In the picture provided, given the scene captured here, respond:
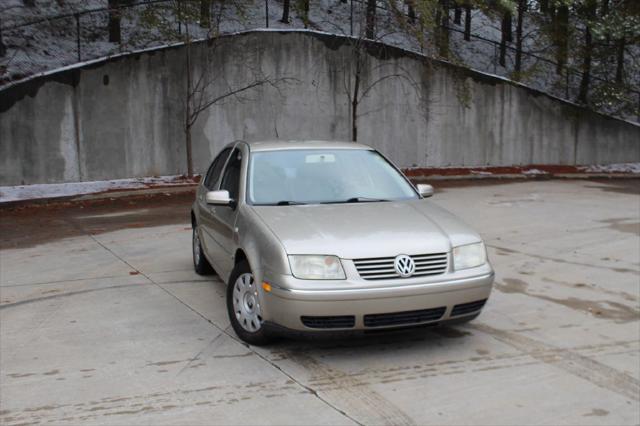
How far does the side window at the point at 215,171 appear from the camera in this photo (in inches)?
281

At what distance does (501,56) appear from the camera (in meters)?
23.8

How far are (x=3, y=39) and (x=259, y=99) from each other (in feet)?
21.3

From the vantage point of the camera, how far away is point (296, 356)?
5078 millimetres

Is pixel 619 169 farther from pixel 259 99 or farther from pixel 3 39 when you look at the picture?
pixel 3 39

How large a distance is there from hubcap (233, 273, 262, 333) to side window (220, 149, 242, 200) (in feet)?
3.09

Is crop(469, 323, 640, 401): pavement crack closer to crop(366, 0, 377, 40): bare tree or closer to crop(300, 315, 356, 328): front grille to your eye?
crop(300, 315, 356, 328): front grille

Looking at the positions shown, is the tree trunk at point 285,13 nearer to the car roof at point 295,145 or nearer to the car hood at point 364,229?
the car roof at point 295,145

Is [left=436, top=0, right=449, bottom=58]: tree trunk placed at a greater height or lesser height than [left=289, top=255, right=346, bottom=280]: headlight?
greater

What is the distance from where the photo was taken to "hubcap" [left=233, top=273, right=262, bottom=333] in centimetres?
512

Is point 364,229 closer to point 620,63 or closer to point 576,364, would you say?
point 576,364

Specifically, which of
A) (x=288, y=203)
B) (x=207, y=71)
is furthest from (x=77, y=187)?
(x=288, y=203)

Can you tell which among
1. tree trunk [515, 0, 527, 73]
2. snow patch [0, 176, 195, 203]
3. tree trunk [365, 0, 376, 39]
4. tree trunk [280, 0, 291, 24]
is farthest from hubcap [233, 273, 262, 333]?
tree trunk [515, 0, 527, 73]

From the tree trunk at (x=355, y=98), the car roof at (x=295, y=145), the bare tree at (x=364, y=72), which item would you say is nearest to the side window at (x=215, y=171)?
the car roof at (x=295, y=145)

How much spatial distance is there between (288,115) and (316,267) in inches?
574
